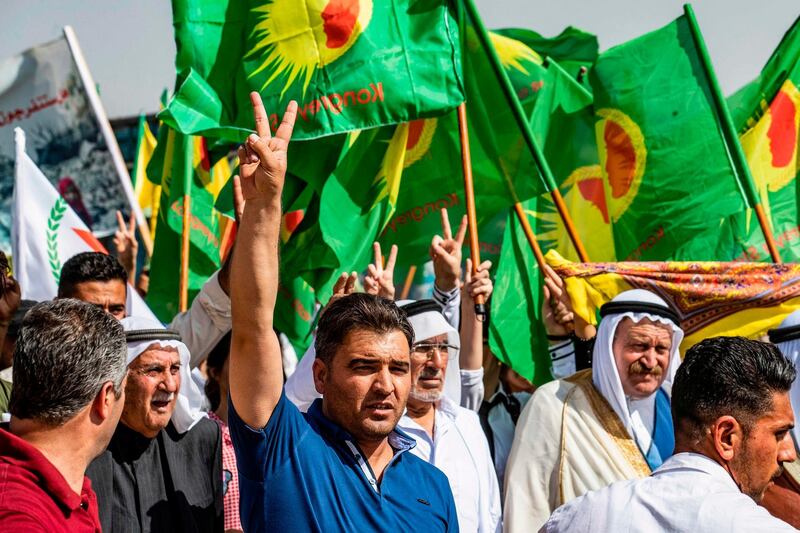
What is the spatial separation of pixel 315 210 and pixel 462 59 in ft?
4.16

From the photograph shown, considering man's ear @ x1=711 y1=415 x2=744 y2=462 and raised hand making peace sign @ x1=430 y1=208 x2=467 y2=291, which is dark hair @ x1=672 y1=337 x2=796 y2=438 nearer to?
man's ear @ x1=711 y1=415 x2=744 y2=462

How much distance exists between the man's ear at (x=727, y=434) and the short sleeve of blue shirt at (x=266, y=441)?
112 cm

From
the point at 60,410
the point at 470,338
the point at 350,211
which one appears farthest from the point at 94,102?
the point at 60,410

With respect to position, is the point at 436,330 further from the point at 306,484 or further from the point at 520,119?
the point at 520,119

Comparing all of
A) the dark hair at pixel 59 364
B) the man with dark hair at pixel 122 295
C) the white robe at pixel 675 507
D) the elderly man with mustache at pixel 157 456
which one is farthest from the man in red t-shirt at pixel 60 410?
the man with dark hair at pixel 122 295

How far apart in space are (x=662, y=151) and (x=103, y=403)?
4830mm

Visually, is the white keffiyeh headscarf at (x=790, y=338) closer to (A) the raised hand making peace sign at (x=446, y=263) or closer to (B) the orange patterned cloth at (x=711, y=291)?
(B) the orange patterned cloth at (x=711, y=291)

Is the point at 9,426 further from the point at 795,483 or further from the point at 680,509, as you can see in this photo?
the point at 795,483

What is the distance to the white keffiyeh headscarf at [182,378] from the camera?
3.97 meters

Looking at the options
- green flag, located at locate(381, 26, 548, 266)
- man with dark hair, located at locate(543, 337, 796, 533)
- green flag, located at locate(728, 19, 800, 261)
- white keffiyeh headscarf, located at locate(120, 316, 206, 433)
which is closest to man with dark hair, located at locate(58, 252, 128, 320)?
white keffiyeh headscarf, located at locate(120, 316, 206, 433)

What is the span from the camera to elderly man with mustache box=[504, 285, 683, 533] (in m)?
4.59

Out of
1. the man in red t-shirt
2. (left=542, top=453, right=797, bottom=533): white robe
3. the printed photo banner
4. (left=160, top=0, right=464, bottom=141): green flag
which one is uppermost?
the printed photo banner

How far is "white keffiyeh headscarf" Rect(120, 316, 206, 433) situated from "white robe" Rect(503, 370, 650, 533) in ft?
4.51

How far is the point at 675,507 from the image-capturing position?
272 cm
